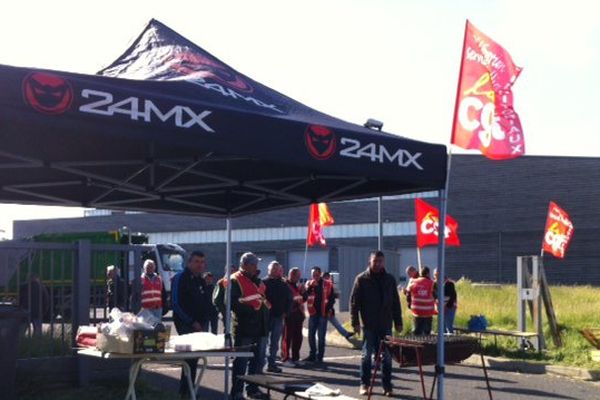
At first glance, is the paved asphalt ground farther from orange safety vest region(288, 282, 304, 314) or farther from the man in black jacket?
orange safety vest region(288, 282, 304, 314)

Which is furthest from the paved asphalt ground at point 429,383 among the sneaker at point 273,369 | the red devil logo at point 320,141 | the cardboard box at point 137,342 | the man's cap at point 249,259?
the red devil logo at point 320,141

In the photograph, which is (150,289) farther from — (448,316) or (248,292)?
(248,292)

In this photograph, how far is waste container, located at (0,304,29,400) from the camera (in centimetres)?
820

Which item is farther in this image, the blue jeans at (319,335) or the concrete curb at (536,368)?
the blue jeans at (319,335)

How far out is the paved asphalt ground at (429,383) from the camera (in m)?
12.1

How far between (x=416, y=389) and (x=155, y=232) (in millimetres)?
53237

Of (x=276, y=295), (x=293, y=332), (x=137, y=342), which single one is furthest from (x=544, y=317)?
(x=137, y=342)

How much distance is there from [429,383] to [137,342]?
23.4 ft

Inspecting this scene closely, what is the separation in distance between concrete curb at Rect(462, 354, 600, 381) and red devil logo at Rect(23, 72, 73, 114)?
10.7 m

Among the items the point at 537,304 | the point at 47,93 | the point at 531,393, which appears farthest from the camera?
the point at 537,304

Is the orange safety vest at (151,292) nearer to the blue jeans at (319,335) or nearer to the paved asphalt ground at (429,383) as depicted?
the paved asphalt ground at (429,383)

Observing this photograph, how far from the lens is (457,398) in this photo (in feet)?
39.1

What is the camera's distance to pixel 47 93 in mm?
5348

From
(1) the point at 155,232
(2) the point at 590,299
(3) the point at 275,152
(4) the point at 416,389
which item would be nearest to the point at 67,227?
(1) the point at 155,232
